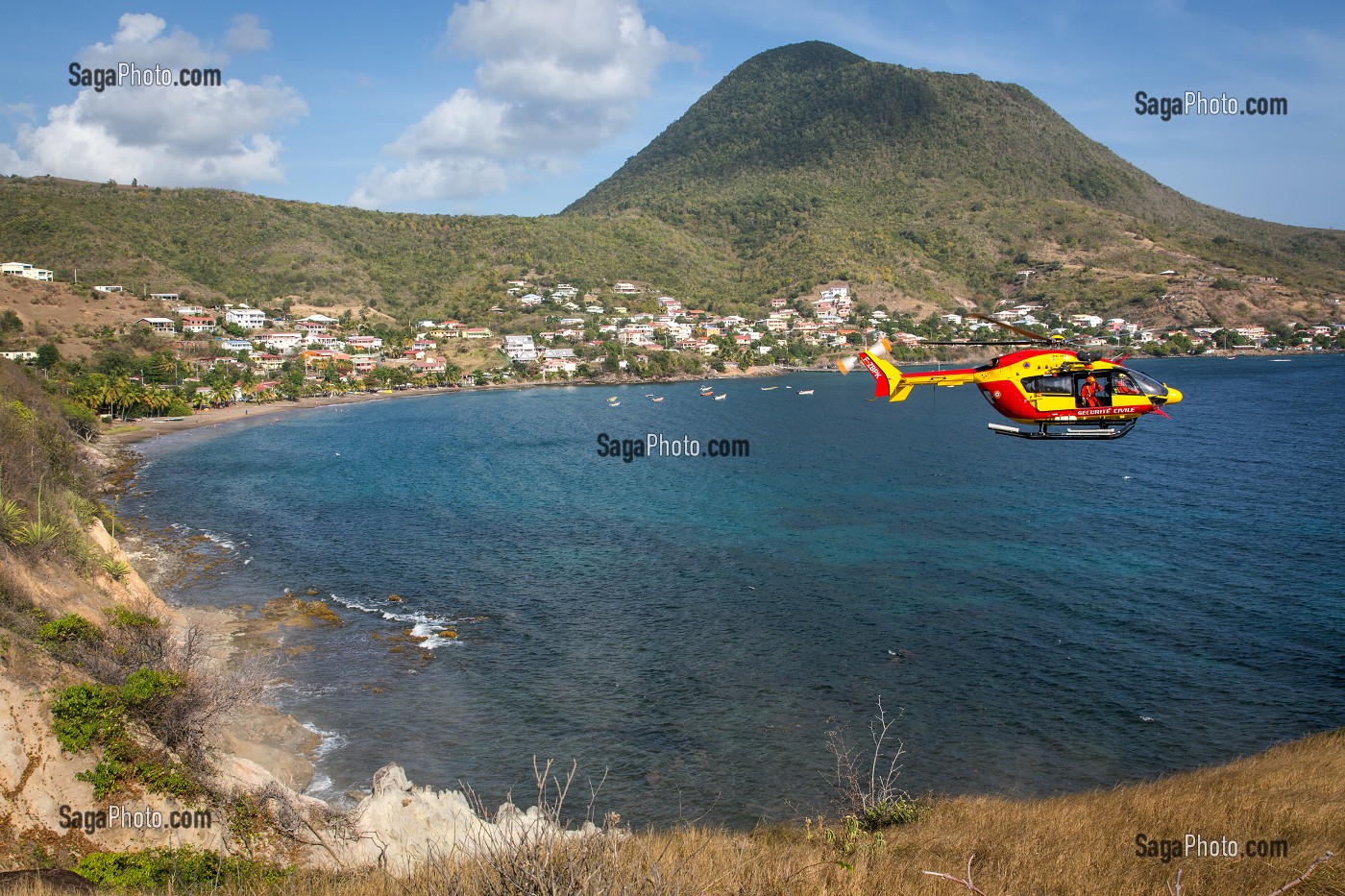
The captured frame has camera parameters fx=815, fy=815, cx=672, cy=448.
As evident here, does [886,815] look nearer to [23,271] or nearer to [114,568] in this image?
[114,568]

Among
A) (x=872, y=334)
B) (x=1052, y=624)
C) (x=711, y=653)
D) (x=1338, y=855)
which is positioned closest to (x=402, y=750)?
(x=711, y=653)

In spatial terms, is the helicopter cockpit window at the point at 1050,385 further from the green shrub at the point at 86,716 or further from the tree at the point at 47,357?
the tree at the point at 47,357

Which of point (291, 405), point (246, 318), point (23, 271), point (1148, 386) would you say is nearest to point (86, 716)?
point (1148, 386)

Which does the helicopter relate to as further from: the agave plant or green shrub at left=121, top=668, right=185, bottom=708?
the agave plant

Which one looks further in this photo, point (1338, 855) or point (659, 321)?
point (659, 321)

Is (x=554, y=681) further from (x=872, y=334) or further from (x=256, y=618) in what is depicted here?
(x=872, y=334)

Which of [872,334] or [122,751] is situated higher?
[872,334]
